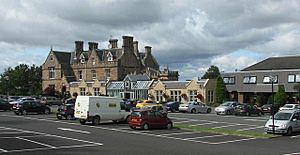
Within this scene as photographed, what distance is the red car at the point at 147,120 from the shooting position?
33.4 metres

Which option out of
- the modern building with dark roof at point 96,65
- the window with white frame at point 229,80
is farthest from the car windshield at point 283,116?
the modern building with dark roof at point 96,65

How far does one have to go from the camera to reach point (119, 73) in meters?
91.1

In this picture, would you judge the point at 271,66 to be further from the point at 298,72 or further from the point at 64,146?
the point at 64,146

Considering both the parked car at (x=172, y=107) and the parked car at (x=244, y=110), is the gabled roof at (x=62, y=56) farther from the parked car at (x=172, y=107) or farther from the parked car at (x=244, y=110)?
the parked car at (x=244, y=110)

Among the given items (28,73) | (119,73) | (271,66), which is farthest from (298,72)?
(28,73)

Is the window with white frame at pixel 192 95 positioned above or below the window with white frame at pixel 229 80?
below

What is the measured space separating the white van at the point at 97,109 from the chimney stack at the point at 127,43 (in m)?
53.5

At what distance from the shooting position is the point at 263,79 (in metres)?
75.6

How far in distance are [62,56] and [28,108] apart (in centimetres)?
5200

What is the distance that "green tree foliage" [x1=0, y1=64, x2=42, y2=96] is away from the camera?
4434 inches

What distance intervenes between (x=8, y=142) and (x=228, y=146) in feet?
36.8

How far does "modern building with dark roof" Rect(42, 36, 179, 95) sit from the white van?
49916 millimetres

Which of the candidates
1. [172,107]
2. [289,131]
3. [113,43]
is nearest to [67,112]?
[289,131]

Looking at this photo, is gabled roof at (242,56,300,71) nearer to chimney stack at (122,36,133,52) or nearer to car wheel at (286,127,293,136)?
chimney stack at (122,36,133,52)
